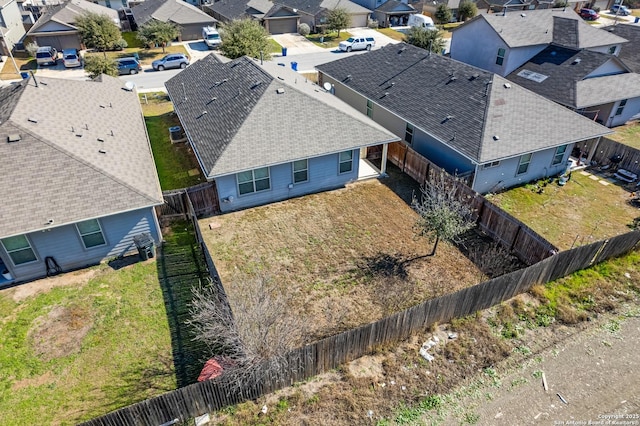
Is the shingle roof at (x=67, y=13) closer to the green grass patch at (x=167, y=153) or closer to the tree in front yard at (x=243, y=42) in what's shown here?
the tree in front yard at (x=243, y=42)

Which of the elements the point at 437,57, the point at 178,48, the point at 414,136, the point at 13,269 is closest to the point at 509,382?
the point at 414,136

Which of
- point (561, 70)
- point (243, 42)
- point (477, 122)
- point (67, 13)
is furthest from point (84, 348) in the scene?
point (67, 13)

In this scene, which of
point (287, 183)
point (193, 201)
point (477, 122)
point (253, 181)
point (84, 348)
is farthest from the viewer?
point (477, 122)

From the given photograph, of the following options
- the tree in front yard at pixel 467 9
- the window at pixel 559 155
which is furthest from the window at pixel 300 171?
the tree in front yard at pixel 467 9

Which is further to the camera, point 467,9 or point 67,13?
point 467,9

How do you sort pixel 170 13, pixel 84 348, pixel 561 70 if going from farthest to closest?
1. pixel 170 13
2. pixel 561 70
3. pixel 84 348

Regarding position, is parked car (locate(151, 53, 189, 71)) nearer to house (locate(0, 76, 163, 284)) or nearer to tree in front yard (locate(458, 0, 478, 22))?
house (locate(0, 76, 163, 284))

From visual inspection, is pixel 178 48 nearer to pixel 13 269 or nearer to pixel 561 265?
pixel 13 269

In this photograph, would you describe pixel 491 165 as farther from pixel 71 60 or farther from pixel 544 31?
pixel 71 60
